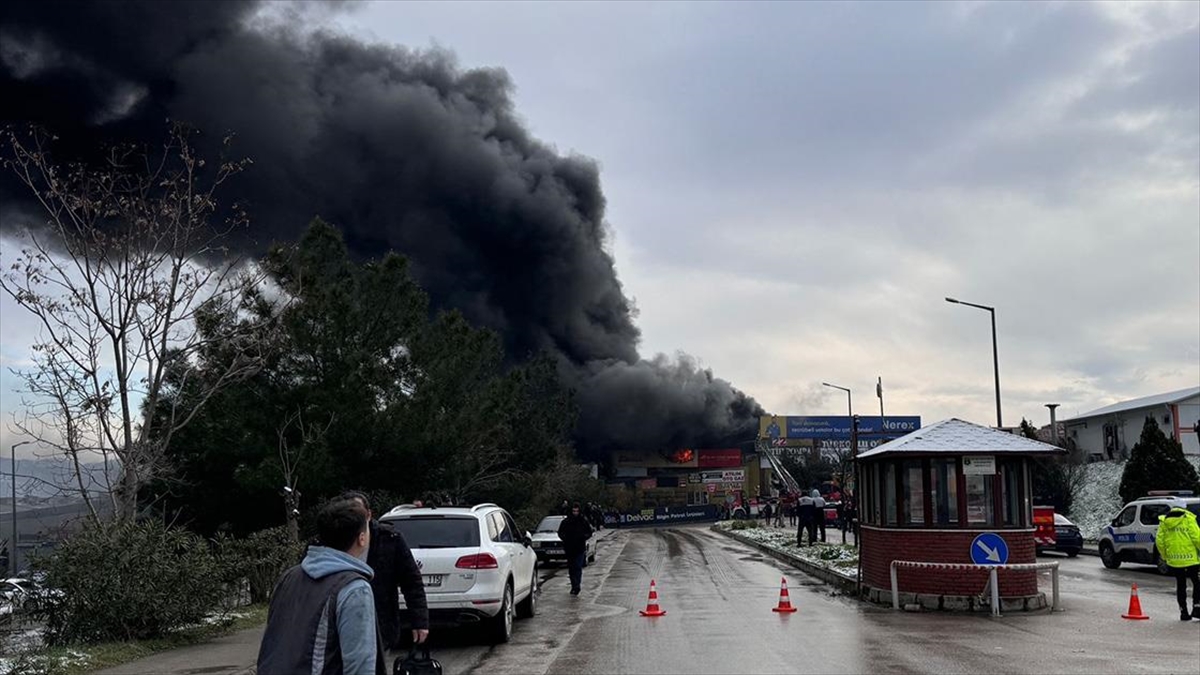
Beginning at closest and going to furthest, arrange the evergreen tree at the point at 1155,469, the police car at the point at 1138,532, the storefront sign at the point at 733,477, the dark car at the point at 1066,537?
1. the police car at the point at 1138,532
2. the dark car at the point at 1066,537
3. the evergreen tree at the point at 1155,469
4. the storefront sign at the point at 733,477

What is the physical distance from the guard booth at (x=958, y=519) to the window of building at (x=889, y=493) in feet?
0.05

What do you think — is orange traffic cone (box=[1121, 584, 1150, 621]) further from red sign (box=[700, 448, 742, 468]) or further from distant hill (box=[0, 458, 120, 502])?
red sign (box=[700, 448, 742, 468])

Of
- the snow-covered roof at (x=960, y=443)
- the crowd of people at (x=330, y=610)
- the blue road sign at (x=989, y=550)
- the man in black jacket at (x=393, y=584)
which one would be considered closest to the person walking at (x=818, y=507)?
the snow-covered roof at (x=960, y=443)

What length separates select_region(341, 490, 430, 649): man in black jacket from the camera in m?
5.84

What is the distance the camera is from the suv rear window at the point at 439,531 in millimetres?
11547

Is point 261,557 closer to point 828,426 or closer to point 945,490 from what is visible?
point 945,490

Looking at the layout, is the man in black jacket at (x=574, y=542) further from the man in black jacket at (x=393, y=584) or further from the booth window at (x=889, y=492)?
the man in black jacket at (x=393, y=584)

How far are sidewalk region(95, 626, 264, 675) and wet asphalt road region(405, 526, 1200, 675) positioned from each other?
6.12ft

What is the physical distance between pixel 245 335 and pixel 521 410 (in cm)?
2284

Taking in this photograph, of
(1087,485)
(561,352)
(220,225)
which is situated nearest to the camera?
(220,225)

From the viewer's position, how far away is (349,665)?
11.4 feet

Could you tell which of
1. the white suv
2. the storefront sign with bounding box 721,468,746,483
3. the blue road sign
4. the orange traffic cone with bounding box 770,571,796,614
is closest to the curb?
the orange traffic cone with bounding box 770,571,796,614

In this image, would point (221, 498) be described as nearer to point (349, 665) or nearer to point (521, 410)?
point (521, 410)

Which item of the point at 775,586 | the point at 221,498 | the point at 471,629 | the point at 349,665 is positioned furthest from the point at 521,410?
the point at 349,665
